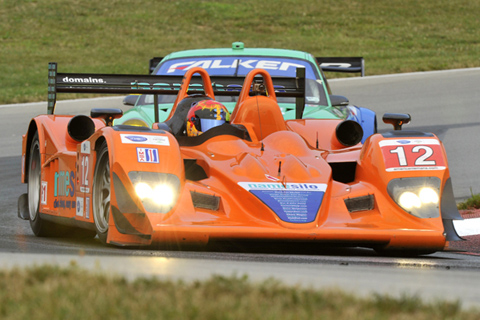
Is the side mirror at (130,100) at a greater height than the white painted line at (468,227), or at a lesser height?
greater

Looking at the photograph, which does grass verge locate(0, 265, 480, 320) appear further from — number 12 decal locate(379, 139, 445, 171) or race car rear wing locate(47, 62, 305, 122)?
race car rear wing locate(47, 62, 305, 122)

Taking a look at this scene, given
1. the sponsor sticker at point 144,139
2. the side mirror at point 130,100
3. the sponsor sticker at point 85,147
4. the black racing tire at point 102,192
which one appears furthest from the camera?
the side mirror at point 130,100

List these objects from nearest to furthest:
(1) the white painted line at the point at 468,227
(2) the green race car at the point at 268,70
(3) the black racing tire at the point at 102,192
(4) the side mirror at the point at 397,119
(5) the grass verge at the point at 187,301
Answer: (5) the grass verge at the point at 187,301
(3) the black racing tire at the point at 102,192
(1) the white painted line at the point at 468,227
(4) the side mirror at the point at 397,119
(2) the green race car at the point at 268,70

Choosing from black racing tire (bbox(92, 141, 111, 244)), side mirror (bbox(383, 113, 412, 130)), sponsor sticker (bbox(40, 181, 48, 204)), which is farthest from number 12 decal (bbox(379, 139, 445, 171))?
sponsor sticker (bbox(40, 181, 48, 204))

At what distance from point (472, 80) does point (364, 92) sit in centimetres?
315

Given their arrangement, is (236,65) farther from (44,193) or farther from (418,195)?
(418,195)

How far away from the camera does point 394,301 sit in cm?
316

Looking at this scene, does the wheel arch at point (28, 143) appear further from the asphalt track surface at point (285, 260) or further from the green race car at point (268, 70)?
the green race car at point (268, 70)

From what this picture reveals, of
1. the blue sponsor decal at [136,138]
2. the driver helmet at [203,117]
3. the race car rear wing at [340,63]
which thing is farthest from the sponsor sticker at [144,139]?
the race car rear wing at [340,63]

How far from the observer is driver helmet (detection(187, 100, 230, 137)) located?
670cm

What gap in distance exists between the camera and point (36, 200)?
7.65 metres

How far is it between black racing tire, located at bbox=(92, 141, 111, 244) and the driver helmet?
0.92 m

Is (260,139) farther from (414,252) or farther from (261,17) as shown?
(261,17)

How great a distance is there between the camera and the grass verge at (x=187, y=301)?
2.87m
